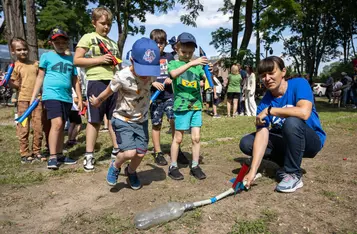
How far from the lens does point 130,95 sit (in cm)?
309

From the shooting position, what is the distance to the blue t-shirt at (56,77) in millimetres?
4047

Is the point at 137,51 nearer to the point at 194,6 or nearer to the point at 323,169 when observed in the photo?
the point at 323,169

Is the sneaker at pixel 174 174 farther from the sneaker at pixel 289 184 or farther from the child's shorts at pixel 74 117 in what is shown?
the child's shorts at pixel 74 117

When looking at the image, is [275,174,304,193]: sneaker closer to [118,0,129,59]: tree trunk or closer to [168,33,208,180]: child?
[168,33,208,180]: child

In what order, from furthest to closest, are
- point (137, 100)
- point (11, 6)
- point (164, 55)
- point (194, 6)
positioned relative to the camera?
point (194, 6), point (11, 6), point (164, 55), point (137, 100)

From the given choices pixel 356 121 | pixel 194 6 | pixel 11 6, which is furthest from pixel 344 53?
pixel 11 6

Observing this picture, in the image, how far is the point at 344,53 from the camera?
41.7m

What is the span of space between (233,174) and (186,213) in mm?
1223

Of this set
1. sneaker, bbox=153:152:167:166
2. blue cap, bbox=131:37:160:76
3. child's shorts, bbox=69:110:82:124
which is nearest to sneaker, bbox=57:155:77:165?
sneaker, bbox=153:152:167:166

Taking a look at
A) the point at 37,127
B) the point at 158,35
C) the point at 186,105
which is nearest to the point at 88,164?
the point at 37,127

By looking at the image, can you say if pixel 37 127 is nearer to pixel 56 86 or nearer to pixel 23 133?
pixel 23 133

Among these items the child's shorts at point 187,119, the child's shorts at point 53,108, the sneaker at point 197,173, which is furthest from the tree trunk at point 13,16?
the sneaker at point 197,173

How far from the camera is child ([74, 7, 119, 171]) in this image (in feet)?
12.2

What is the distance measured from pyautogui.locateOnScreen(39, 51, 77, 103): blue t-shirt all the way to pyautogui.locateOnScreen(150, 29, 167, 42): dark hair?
1206 millimetres
